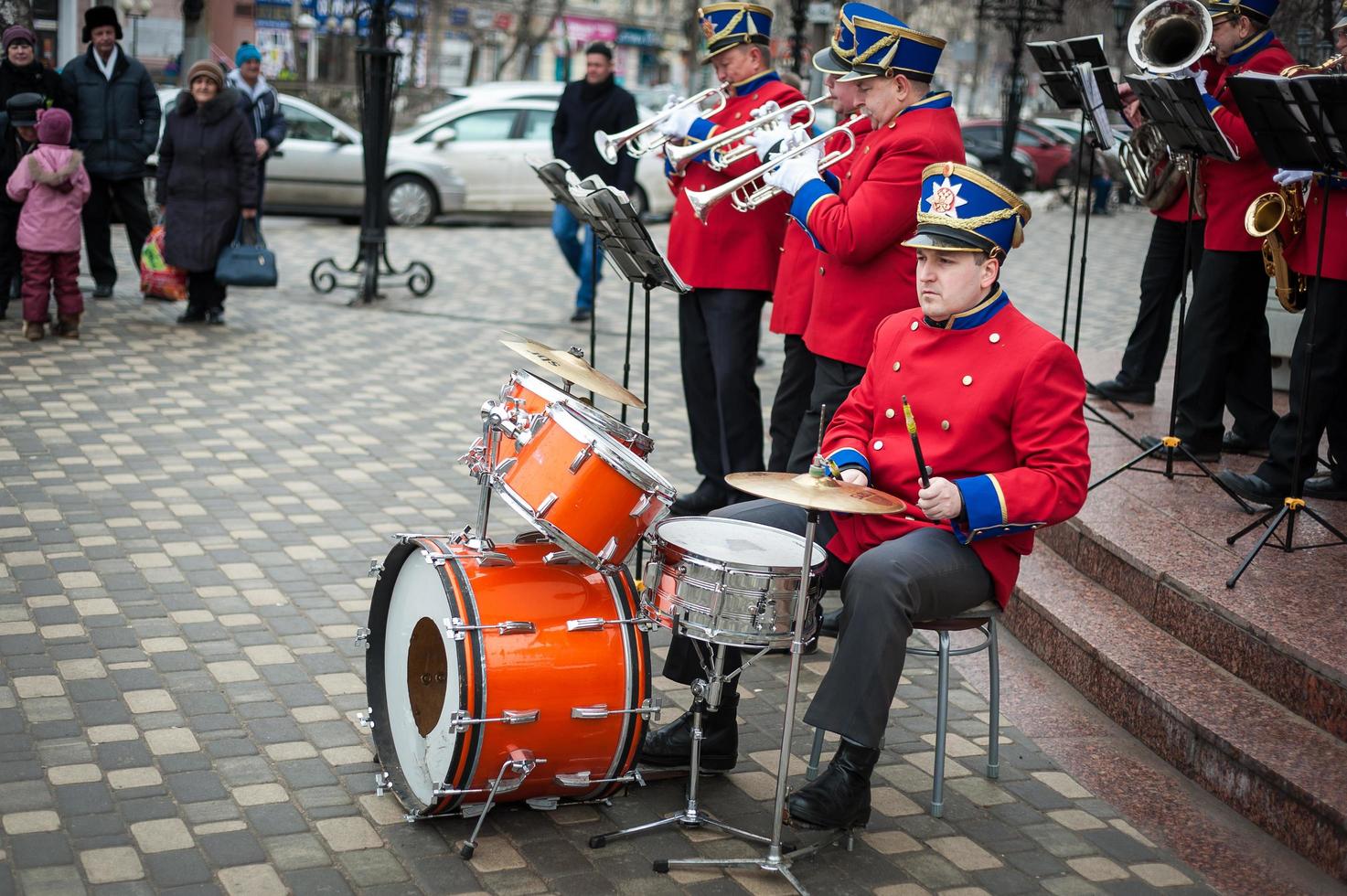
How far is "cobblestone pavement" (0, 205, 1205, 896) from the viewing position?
3711 millimetres

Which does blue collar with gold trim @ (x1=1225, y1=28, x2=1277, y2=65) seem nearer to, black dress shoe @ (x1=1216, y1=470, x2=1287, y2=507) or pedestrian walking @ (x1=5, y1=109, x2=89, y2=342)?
black dress shoe @ (x1=1216, y1=470, x2=1287, y2=507)

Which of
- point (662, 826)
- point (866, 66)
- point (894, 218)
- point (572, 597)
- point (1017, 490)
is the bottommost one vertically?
point (662, 826)

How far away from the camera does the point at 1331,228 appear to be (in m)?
5.57

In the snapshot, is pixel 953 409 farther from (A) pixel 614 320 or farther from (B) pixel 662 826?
(A) pixel 614 320

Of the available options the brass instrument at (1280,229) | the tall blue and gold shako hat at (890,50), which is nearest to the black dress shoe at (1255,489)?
the brass instrument at (1280,229)

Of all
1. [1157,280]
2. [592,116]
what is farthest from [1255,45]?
[592,116]

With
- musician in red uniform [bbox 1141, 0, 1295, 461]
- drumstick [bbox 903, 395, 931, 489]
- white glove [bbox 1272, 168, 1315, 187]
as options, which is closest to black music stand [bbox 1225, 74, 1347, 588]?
white glove [bbox 1272, 168, 1315, 187]

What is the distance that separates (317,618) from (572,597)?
188cm

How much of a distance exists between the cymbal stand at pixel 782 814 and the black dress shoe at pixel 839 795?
5cm

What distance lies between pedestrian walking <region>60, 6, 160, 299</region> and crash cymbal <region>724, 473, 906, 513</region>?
8.38 meters

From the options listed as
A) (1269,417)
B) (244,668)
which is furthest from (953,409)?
(1269,417)

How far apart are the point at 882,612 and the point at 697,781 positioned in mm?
721

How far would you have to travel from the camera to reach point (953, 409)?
3.93 m

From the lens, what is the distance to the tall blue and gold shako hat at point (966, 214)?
12.6 feet
